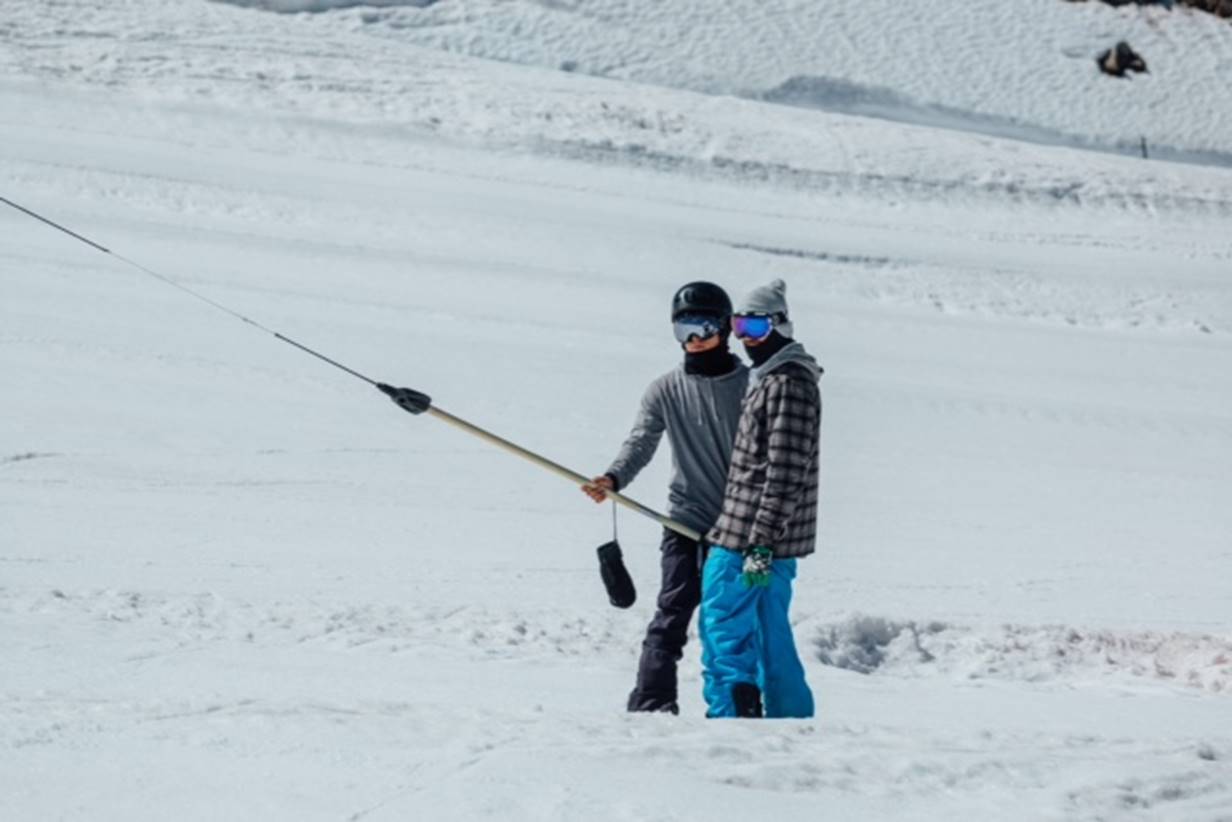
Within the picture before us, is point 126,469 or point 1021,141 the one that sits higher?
point 1021,141

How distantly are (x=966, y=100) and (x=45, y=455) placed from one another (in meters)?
17.4

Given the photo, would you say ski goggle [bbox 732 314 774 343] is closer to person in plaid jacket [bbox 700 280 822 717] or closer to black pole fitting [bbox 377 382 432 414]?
person in plaid jacket [bbox 700 280 822 717]

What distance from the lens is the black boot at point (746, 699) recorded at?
196 inches

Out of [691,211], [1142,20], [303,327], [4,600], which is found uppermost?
[1142,20]

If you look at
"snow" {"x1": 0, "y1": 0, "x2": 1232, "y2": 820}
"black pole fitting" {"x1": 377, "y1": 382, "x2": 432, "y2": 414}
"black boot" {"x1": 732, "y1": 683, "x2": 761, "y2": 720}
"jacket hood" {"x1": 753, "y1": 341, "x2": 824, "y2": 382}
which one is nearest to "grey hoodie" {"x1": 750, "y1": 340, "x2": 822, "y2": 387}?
"jacket hood" {"x1": 753, "y1": 341, "x2": 824, "y2": 382}

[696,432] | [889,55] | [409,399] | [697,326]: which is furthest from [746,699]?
[889,55]

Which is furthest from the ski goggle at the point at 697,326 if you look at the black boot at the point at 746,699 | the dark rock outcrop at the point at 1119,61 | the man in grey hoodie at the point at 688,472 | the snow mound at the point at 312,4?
the dark rock outcrop at the point at 1119,61

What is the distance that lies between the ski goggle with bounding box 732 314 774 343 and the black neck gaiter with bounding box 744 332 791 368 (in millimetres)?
27

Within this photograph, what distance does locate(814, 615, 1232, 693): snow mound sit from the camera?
6848mm

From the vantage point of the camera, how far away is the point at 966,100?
23.8 meters

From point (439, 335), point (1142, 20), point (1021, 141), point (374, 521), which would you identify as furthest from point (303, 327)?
point (1142, 20)

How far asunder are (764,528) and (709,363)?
2.18ft

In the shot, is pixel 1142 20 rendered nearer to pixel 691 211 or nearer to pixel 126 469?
pixel 691 211

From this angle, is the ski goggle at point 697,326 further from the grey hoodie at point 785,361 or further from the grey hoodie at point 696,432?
the grey hoodie at point 785,361
